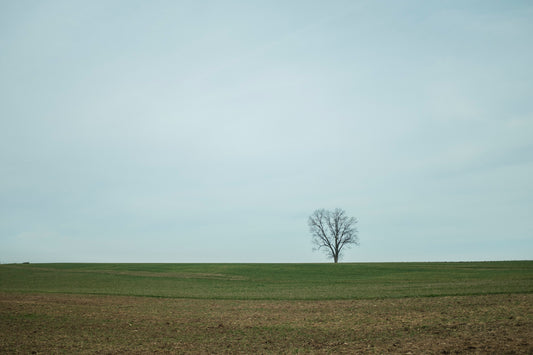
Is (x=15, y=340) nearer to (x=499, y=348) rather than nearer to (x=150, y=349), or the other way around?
(x=150, y=349)

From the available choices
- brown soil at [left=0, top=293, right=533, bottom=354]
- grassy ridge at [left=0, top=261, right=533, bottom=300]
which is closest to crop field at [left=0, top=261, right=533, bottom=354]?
brown soil at [left=0, top=293, right=533, bottom=354]

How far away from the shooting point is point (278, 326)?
17.9 m

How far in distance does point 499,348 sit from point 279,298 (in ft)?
58.6

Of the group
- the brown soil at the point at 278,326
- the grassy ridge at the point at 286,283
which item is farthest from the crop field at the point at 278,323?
the grassy ridge at the point at 286,283

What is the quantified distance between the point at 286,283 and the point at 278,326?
2463 cm

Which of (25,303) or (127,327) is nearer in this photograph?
(127,327)

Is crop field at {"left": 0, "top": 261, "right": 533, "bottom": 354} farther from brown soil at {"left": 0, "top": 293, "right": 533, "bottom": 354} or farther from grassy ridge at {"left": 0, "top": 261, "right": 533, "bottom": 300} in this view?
grassy ridge at {"left": 0, "top": 261, "right": 533, "bottom": 300}

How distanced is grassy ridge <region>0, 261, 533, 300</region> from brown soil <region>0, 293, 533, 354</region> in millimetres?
5365

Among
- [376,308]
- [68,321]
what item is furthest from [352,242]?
[68,321]

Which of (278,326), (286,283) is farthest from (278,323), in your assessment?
(286,283)

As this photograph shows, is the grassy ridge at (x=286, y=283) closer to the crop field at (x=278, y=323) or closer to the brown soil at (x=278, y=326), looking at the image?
the crop field at (x=278, y=323)

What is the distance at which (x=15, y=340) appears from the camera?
1534 cm

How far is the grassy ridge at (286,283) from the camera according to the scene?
29906mm

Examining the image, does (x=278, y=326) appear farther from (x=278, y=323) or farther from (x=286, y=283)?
(x=286, y=283)
